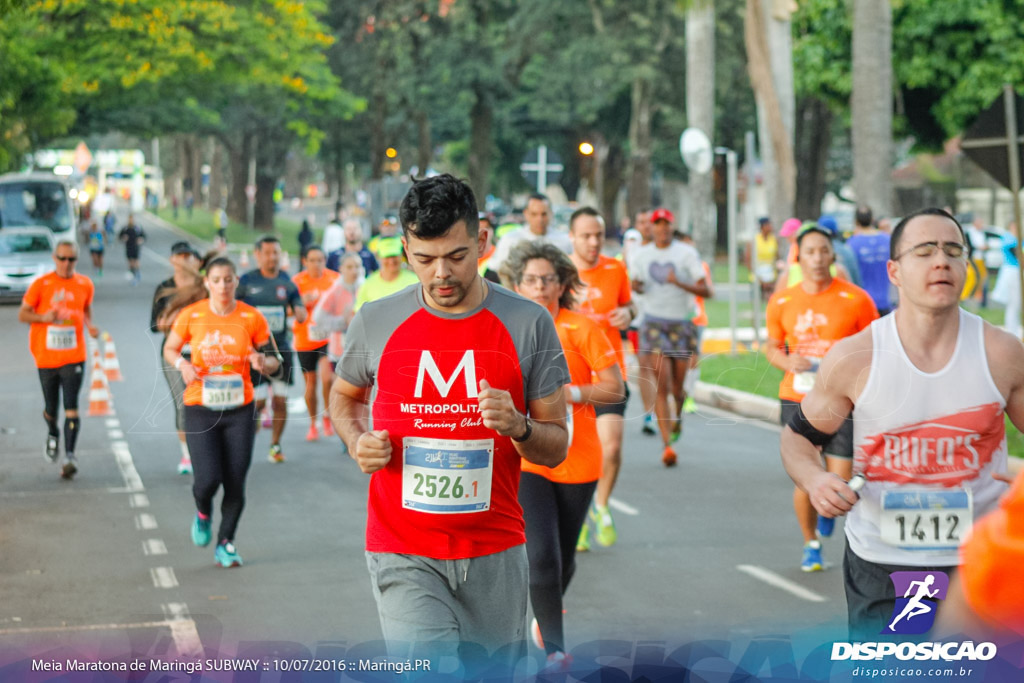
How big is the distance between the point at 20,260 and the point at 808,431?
27.9 metres

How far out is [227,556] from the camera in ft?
26.9

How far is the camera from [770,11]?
22188mm

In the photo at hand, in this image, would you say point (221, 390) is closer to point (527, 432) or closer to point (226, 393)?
point (226, 393)

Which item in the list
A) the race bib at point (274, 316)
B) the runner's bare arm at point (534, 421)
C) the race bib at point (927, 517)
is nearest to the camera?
the runner's bare arm at point (534, 421)

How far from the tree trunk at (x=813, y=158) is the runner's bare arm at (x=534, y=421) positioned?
37632mm

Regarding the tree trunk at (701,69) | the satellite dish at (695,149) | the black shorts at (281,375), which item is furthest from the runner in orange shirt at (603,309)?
the tree trunk at (701,69)

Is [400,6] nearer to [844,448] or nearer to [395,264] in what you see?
[395,264]

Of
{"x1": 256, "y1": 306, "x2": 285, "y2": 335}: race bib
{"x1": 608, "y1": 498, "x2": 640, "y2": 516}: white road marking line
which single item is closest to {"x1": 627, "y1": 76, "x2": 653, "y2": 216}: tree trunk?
{"x1": 256, "y1": 306, "x2": 285, "y2": 335}: race bib

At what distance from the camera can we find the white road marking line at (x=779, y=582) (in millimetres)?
7500

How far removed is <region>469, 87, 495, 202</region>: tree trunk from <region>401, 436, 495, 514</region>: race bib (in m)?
39.4

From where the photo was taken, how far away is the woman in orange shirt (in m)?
8.06

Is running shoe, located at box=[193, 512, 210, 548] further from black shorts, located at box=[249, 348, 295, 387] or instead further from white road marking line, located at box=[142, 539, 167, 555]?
black shorts, located at box=[249, 348, 295, 387]

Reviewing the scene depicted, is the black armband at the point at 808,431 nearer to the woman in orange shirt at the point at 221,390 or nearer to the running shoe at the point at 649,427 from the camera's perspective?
the woman in orange shirt at the point at 221,390

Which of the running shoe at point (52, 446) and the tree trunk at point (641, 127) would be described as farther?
the tree trunk at point (641, 127)
